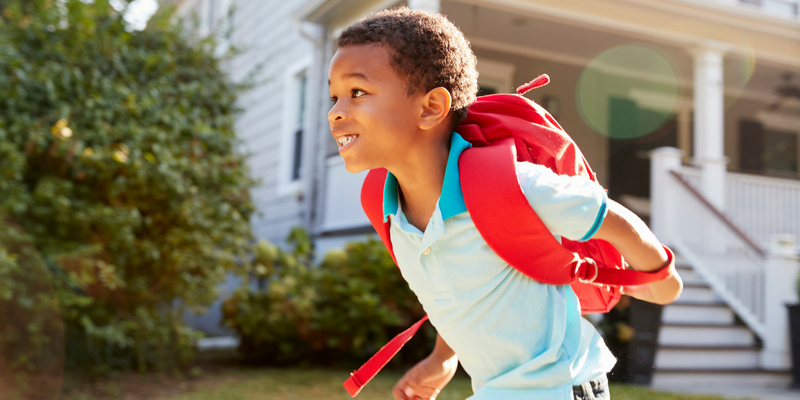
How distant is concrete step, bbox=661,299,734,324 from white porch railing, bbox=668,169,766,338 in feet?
0.38

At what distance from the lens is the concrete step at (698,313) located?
6.67 meters

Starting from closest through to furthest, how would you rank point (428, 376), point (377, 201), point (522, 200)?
point (522, 200)
point (377, 201)
point (428, 376)

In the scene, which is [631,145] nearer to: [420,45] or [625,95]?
[625,95]

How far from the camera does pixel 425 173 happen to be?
5.02ft

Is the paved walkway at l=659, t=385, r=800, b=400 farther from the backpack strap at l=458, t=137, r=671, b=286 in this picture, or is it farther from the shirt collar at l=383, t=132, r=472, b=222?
the shirt collar at l=383, t=132, r=472, b=222

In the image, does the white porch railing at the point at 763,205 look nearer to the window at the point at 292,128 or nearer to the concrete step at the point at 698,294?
the concrete step at the point at 698,294

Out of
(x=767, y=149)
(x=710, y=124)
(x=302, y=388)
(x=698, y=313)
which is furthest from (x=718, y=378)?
(x=767, y=149)

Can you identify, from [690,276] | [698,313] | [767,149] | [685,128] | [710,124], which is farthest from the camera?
[767,149]

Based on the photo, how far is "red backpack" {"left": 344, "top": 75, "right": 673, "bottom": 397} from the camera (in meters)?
1.29

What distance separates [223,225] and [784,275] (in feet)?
18.4

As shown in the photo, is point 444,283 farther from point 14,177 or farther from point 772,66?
point 772,66

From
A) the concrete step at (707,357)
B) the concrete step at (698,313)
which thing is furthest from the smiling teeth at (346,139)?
the concrete step at (698,313)

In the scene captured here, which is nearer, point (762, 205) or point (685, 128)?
point (762, 205)

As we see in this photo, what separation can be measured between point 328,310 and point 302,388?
0.95 m
